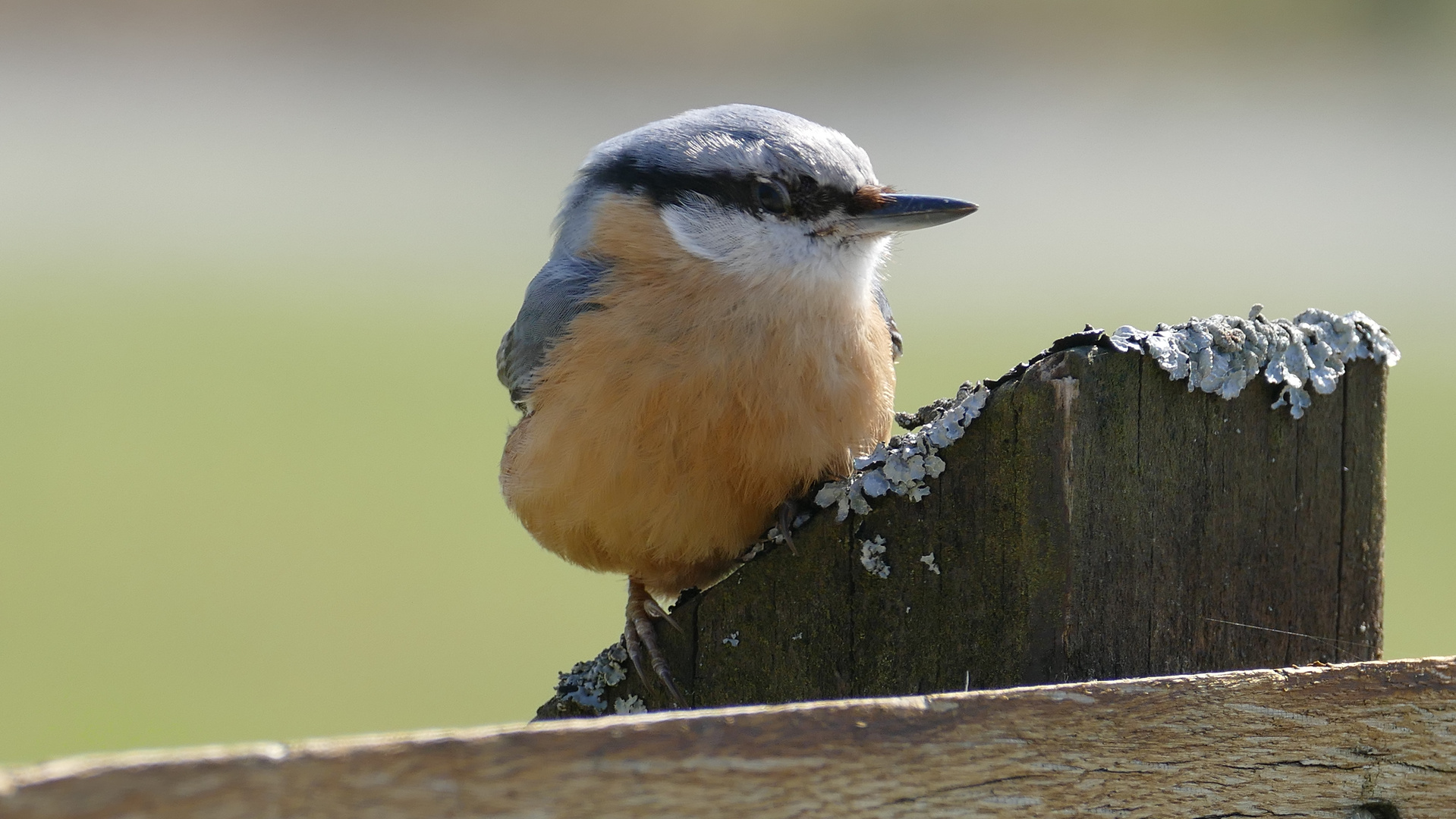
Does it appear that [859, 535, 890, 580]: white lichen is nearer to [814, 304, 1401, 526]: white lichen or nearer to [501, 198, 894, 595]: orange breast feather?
[814, 304, 1401, 526]: white lichen

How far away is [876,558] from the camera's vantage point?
193 centimetres

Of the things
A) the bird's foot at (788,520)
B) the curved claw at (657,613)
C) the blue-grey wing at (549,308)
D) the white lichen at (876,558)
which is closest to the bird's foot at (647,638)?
the curved claw at (657,613)

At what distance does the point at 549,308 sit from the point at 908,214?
32.7 inches

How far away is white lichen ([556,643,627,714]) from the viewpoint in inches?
91.9

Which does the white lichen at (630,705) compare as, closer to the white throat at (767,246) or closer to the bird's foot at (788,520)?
the bird's foot at (788,520)

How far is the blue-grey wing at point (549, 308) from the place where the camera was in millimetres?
2770

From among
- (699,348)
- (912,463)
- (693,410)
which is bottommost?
(912,463)

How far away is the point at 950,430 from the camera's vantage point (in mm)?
1864

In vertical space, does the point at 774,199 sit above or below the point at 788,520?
above

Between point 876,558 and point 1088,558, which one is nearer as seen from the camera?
point 1088,558

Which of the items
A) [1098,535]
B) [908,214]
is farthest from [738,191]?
[1098,535]

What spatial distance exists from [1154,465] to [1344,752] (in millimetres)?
461

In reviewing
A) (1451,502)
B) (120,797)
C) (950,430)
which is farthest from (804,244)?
(1451,502)

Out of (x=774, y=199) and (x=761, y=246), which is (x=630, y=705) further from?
(x=774, y=199)
